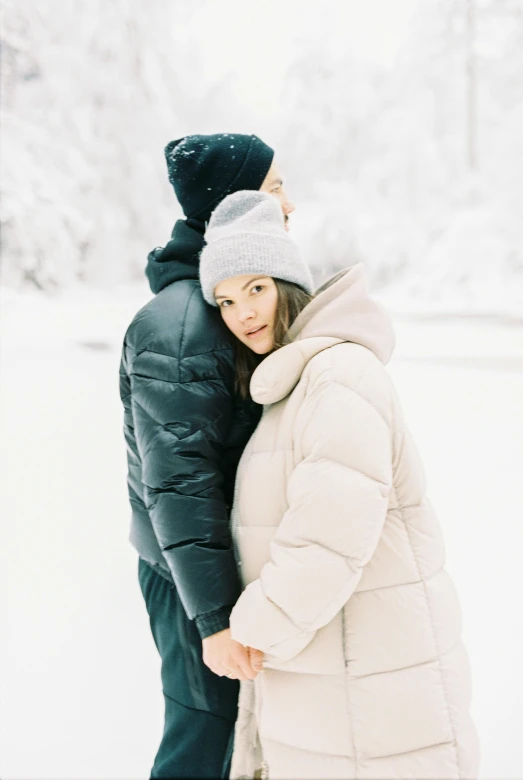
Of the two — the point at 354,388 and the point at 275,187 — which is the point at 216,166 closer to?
the point at 275,187

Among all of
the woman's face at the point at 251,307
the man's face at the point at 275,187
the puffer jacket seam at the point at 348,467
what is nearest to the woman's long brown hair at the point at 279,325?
the woman's face at the point at 251,307

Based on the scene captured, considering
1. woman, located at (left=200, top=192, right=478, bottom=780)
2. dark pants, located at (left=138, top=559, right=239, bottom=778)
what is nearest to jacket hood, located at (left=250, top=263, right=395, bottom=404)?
woman, located at (left=200, top=192, right=478, bottom=780)

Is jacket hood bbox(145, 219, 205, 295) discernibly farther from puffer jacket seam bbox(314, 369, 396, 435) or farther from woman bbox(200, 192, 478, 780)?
puffer jacket seam bbox(314, 369, 396, 435)

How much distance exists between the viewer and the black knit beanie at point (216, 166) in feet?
3.91

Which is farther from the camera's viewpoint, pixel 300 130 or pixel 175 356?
pixel 300 130

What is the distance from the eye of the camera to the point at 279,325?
1115 millimetres

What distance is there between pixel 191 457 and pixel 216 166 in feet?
1.90

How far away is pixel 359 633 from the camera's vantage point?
0.98 m

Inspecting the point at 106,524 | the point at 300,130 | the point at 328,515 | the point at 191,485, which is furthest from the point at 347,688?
the point at 300,130

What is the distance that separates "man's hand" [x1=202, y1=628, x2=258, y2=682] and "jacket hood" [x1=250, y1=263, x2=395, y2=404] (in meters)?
0.42

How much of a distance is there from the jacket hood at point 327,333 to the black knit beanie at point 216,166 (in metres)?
0.30

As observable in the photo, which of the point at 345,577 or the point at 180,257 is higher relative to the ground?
the point at 180,257

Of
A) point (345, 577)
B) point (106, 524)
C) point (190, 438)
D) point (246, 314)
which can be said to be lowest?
point (345, 577)

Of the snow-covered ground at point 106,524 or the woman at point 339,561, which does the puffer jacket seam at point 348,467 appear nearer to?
the woman at point 339,561
